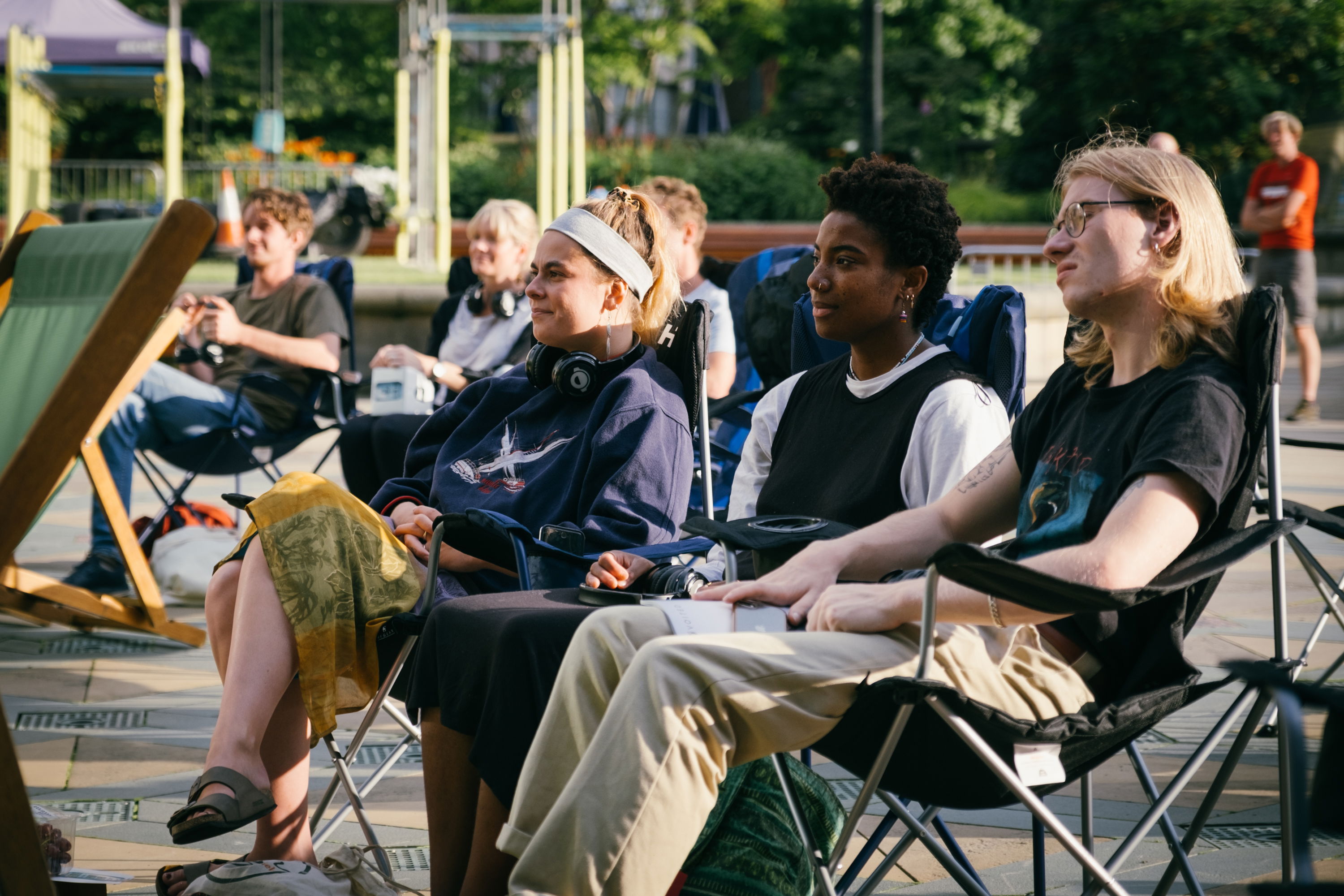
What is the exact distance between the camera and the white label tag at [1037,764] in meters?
1.95

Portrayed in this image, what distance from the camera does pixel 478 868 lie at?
2.18 m

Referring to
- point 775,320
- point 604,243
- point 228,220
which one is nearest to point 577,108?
point 228,220

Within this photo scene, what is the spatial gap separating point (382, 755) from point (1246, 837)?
79.0 inches

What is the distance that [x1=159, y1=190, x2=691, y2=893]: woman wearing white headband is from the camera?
2.48 meters

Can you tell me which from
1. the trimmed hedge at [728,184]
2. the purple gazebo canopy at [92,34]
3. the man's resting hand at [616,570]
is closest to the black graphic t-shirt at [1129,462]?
the man's resting hand at [616,570]

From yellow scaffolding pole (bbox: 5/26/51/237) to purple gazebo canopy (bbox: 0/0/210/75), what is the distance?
1.16 ft

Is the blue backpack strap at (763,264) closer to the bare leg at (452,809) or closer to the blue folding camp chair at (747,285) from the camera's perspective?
the blue folding camp chair at (747,285)

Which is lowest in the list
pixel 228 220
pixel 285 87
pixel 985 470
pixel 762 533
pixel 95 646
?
pixel 95 646

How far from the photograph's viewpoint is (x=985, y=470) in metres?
2.41

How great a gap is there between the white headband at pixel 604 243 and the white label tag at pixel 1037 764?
1.54 metres

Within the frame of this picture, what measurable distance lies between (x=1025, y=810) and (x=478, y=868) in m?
1.41

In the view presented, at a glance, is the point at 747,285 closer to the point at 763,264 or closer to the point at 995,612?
the point at 763,264

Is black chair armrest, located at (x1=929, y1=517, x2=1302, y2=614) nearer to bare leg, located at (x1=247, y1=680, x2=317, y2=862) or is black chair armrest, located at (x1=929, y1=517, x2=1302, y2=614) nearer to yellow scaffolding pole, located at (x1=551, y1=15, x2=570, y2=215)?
bare leg, located at (x1=247, y1=680, x2=317, y2=862)

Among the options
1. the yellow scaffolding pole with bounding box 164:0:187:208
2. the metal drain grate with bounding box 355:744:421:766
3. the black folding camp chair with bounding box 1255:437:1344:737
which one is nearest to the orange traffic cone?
the yellow scaffolding pole with bounding box 164:0:187:208
